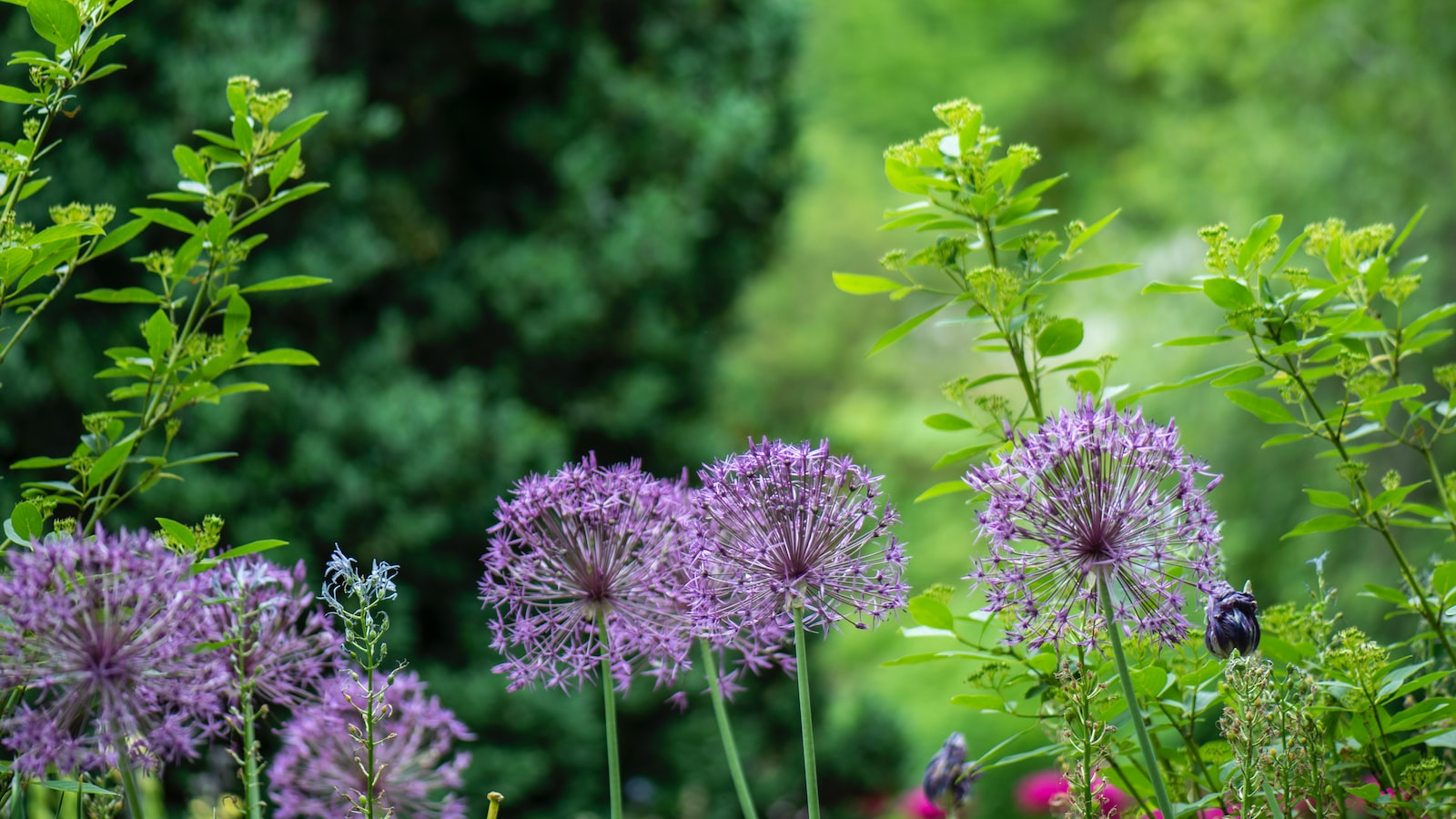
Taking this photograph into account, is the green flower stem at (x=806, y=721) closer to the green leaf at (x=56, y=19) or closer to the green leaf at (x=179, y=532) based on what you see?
the green leaf at (x=179, y=532)

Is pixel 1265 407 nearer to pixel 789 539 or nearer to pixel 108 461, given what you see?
pixel 789 539

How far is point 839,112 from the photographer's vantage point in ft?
60.0

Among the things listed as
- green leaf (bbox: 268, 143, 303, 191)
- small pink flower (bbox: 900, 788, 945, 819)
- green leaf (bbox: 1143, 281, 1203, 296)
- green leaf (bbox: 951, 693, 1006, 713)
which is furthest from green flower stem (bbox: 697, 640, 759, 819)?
small pink flower (bbox: 900, 788, 945, 819)

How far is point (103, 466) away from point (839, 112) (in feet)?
58.3

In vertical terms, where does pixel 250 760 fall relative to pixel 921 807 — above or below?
below

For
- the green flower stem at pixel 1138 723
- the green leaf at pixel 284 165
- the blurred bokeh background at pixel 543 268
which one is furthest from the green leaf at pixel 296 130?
the blurred bokeh background at pixel 543 268

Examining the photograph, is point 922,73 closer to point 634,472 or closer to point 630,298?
point 630,298

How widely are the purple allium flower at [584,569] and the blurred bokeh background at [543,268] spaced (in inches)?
107

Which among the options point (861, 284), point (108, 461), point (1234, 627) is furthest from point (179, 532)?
point (1234, 627)

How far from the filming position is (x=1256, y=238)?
1.32 meters

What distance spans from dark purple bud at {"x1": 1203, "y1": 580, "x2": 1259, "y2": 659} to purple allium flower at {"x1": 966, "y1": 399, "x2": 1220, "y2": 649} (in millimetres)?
24

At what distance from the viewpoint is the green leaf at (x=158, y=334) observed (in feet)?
4.21

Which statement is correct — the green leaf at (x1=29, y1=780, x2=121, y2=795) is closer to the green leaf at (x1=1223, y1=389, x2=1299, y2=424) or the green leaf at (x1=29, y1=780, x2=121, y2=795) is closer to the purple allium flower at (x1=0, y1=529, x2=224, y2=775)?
the purple allium flower at (x1=0, y1=529, x2=224, y2=775)

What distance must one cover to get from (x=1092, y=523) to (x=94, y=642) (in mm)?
867
